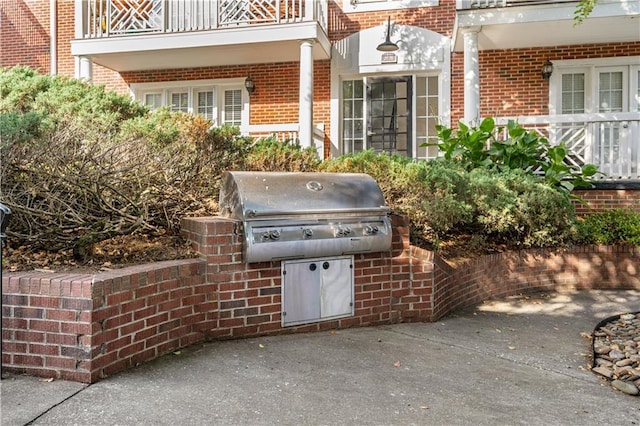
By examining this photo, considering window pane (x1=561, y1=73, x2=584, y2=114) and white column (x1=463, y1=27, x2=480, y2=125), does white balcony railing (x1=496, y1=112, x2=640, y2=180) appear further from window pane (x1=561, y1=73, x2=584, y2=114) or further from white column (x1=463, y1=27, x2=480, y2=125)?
window pane (x1=561, y1=73, x2=584, y2=114)

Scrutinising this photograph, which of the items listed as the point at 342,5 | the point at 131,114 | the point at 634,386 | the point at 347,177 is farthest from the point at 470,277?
the point at 342,5

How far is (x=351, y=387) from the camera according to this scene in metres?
3.60

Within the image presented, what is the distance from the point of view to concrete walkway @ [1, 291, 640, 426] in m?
3.08

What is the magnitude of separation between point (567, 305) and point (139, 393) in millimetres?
5440

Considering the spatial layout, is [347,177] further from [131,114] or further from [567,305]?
[131,114]

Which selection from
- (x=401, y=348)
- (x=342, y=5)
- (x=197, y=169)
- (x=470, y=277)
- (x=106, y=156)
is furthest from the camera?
(x=342, y=5)

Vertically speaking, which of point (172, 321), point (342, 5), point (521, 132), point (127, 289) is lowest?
point (172, 321)

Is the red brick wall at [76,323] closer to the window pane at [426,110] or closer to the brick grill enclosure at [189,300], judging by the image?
the brick grill enclosure at [189,300]

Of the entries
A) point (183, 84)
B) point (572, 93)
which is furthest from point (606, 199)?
point (183, 84)

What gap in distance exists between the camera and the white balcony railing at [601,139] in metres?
9.45

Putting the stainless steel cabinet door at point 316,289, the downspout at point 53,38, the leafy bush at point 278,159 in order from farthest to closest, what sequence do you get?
the downspout at point 53,38 < the leafy bush at point 278,159 < the stainless steel cabinet door at point 316,289

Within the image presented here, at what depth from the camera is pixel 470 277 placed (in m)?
6.54

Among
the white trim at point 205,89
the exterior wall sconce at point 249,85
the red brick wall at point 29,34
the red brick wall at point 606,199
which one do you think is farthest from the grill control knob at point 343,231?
the red brick wall at point 29,34

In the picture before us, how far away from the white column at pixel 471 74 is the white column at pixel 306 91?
303 cm
